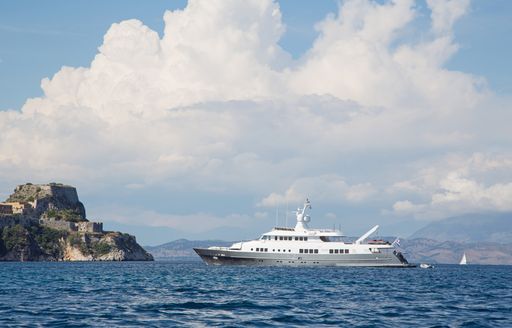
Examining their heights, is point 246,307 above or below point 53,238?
below

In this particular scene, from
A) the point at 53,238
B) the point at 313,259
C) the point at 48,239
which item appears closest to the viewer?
the point at 313,259

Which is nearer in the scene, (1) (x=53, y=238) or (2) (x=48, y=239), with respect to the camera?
(2) (x=48, y=239)

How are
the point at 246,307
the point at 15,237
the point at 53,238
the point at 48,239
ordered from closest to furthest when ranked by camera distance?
1. the point at 246,307
2. the point at 15,237
3. the point at 48,239
4. the point at 53,238

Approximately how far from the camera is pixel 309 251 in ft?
367

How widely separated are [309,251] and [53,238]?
93.6 metres

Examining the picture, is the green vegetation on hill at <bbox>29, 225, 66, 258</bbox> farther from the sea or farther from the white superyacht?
the sea

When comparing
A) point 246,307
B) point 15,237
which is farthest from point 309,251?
point 15,237

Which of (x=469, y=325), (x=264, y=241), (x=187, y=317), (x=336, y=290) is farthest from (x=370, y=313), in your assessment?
(x=264, y=241)

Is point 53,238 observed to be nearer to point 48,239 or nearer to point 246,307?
point 48,239

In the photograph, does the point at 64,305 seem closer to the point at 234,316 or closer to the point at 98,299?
the point at 98,299

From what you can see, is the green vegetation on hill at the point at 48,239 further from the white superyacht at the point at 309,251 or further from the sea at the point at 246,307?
the sea at the point at 246,307

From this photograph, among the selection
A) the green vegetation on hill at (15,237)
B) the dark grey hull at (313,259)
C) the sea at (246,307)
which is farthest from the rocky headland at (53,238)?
the sea at (246,307)

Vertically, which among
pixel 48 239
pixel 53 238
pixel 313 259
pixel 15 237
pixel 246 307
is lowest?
pixel 246 307

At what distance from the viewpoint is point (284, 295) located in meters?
50.0
